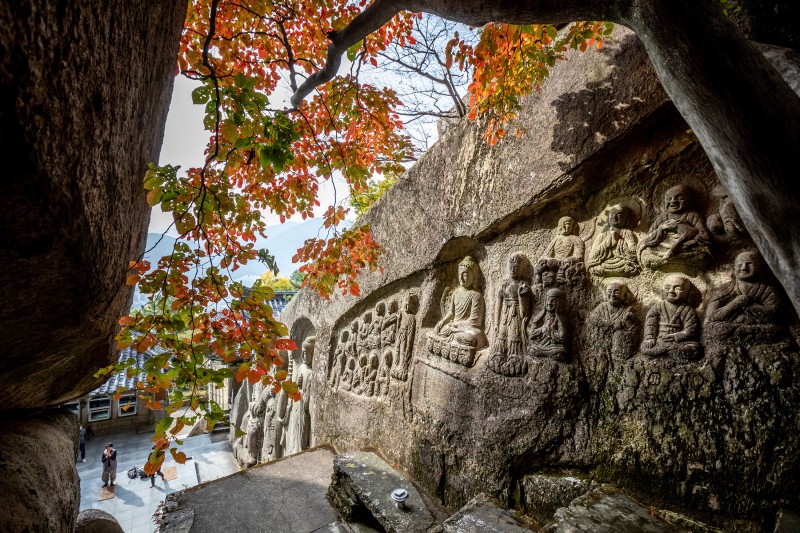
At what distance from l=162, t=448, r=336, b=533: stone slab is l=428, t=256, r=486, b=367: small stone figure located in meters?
2.22

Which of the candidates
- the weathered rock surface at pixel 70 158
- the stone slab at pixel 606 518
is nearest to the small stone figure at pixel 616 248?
the stone slab at pixel 606 518

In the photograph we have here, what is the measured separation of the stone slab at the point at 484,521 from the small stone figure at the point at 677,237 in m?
2.06

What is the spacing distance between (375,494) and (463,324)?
6.26ft

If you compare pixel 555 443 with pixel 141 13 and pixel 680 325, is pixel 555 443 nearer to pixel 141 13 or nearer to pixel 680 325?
pixel 680 325

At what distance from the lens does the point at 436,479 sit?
3359 millimetres

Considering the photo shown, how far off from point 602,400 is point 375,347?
2914mm

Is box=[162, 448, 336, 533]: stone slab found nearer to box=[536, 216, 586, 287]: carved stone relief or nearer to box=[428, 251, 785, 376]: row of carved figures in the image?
box=[428, 251, 785, 376]: row of carved figures

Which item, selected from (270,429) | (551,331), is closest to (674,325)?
(551,331)

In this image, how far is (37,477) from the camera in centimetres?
199

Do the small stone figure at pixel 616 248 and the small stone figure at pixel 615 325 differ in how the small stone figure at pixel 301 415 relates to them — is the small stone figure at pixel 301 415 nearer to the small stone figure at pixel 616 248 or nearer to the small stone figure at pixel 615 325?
the small stone figure at pixel 615 325

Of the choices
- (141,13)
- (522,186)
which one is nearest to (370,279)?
(522,186)

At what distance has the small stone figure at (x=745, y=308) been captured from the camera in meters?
1.89

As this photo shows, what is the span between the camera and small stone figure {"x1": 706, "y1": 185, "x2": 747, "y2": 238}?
2.07 metres

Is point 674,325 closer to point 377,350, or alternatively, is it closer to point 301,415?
point 377,350
